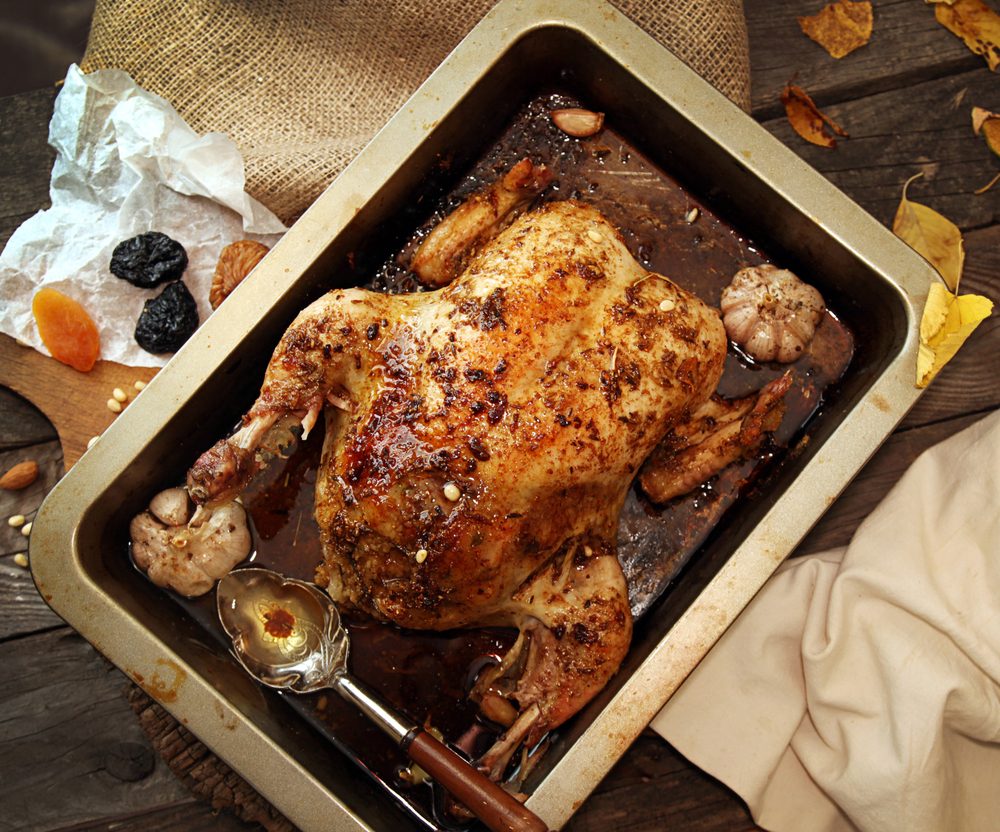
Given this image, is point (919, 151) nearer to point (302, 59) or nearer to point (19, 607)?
point (302, 59)

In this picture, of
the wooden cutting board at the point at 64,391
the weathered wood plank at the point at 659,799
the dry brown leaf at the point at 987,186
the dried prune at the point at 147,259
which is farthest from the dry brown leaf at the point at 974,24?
the wooden cutting board at the point at 64,391

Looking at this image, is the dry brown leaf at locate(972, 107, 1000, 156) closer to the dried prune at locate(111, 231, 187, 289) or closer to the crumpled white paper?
the crumpled white paper

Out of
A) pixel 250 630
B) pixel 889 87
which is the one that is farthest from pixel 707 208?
pixel 250 630

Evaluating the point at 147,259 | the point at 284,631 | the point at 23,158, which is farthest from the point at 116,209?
the point at 284,631

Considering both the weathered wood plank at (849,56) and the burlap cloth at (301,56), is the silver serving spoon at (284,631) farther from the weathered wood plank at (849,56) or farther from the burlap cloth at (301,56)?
the weathered wood plank at (849,56)

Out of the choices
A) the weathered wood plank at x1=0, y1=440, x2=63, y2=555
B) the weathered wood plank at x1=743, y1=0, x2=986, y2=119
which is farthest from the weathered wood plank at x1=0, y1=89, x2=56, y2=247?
the weathered wood plank at x1=743, y1=0, x2=986, y2=119

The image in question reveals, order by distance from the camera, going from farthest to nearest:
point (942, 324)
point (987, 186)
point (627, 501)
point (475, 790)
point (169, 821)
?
point (987, 186) < point (169, 821) < point (627, 501) < point (942, 324) < point (475, 790)

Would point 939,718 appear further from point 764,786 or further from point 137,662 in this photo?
point 137,662
